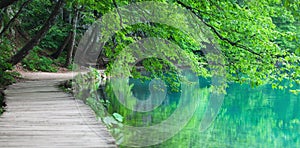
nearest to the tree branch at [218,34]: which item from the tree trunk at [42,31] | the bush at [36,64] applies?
the tree trunk at [42,31]

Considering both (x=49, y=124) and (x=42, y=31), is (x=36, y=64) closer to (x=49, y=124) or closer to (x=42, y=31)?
(x=42, y=31)

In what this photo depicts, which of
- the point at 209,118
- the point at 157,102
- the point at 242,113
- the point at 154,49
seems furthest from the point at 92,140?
the point at 242,113

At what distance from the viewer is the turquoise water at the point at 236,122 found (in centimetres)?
835

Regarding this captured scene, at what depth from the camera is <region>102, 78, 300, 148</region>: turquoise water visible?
835cm

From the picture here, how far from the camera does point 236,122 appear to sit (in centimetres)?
1118

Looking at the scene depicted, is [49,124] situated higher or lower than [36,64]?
lower

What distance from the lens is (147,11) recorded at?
7.42m

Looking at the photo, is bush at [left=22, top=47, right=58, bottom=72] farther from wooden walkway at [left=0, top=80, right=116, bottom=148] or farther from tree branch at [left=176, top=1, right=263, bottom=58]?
tree branch at [left=176, top=1, right=263, bottom=58]

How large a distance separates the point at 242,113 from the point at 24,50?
780 cm

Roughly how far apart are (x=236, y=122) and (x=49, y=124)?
774cm

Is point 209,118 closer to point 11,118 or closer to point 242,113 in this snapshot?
point 242,113

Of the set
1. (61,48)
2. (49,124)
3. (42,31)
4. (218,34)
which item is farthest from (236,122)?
(61,48)

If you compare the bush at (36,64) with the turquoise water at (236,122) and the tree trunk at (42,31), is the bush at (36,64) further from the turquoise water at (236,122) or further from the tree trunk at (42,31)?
the turquoise water at (236,122)

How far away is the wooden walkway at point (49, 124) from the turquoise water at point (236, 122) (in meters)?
1.81
